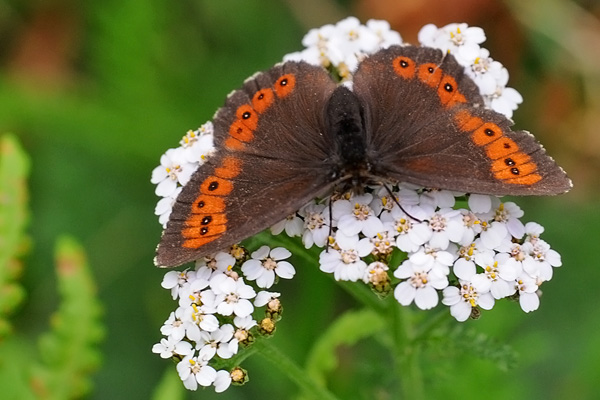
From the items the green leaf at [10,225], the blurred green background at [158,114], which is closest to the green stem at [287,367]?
the green leaf at [10,225]

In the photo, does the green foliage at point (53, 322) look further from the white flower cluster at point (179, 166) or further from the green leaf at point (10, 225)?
the white flower cluster at point (179, 166)

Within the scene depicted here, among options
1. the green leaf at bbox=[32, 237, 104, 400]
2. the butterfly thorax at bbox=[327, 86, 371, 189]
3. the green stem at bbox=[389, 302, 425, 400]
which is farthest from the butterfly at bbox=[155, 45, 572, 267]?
the green leaf at bbox=[32, 237, 104, 400]

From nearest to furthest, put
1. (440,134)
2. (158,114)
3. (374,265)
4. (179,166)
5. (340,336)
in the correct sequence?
(374,265), (440,134), (179,166), (340,336), (158,114)

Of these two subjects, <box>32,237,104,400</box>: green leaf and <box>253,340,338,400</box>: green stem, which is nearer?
<box>253,340,338,400</box>: green stem

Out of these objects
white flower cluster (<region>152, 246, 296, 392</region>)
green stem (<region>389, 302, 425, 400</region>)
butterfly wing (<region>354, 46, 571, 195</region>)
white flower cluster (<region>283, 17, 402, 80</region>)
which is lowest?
green stem (<region>389, 302, 425, 400</region>)

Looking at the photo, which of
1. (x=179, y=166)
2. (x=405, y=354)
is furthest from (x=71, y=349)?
(x=405, y=354)

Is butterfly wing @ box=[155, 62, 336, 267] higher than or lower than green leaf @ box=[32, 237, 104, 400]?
higher

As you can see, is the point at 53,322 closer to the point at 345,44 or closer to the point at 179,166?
the point at 179,166

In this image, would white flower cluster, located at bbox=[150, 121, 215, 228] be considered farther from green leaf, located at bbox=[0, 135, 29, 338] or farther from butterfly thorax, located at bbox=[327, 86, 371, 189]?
green leaf, located at bbox=[0, 135, 29, 338]
